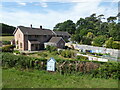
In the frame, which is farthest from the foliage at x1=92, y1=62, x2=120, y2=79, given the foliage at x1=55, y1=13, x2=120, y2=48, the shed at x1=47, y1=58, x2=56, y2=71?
the foliage at x1=55, y1=13, x2=120, y2=48

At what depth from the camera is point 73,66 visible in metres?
8.59

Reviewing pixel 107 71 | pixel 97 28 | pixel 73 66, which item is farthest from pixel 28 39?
pixel 97 28

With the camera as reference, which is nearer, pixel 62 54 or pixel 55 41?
pixel 62 54

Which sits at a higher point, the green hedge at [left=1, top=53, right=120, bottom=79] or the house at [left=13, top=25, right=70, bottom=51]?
the house at [left=13, top=25, right=70, bottom=51]

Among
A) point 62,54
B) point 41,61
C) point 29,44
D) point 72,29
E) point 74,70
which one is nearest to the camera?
point 74,70

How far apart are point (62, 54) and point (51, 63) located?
9663mm

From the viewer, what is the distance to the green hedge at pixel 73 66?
311 inches

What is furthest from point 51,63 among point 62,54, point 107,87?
point 62,54

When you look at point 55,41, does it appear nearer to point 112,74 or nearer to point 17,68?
point 17,68

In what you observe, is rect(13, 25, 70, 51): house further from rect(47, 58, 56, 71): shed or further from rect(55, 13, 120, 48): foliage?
rect(55, 13, 120, 48): foliage

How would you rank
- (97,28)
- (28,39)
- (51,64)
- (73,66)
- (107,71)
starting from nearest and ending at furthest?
(107,71)
(73,66)
(51,64)
(28,39)
(97,28)

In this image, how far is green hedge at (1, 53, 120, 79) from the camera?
790 cm

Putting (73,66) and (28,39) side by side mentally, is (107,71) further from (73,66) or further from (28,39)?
(28,39)

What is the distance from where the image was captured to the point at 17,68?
9570 millimetres
